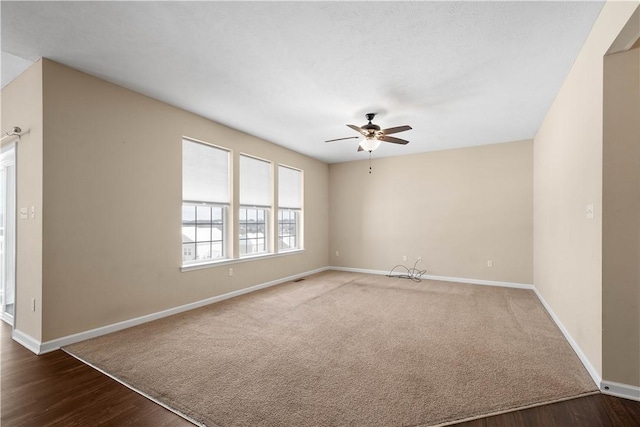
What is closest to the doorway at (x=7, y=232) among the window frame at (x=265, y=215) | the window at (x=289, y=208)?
the window frame at (x=265, y=215)

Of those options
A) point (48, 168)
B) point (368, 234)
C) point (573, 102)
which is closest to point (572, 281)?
point (573, 102)

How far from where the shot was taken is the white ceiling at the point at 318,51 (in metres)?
2.06

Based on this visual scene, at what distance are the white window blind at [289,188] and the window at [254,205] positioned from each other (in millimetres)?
365

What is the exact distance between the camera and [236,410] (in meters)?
1.89

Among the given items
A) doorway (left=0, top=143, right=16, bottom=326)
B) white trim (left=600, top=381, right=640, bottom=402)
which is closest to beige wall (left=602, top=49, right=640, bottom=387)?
white trim (left=600, top=381, right=640, bottom=402)

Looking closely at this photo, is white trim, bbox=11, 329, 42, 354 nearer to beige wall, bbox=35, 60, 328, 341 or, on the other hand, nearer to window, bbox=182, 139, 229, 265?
beige wall, bbox=35, 60, 328, 341

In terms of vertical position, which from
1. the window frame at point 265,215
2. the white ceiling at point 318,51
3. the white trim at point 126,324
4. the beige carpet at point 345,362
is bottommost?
Result: the beige carpet at point 345,362

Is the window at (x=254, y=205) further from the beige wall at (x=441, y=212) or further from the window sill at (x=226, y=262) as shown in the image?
the beige wall at (x=441, y=212)

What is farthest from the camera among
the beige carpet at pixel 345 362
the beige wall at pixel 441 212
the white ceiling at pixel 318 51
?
the beige wall at pixel 441 212

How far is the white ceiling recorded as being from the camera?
2.06 meters

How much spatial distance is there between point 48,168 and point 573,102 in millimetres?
5129

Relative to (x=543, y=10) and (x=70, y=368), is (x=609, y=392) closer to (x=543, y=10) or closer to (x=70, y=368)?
(x=543, y=10)

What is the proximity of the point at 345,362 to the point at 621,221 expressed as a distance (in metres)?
2.37

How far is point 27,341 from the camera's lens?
2.80 metres
